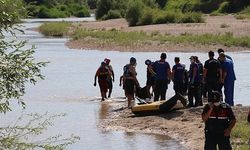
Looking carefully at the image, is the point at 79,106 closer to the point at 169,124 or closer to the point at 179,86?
the point at 179,86

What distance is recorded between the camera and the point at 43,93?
26406 millimetres

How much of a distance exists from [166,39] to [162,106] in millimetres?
37955

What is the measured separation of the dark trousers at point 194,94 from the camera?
1847 centimetres

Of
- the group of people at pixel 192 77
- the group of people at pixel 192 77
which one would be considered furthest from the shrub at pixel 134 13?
the group of people at pixel 192 77

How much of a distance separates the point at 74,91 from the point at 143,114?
8742mm

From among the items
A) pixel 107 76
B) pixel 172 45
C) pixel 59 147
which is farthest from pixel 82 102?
pixel 172 45

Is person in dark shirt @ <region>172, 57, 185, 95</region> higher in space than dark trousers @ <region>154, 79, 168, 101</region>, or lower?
higher

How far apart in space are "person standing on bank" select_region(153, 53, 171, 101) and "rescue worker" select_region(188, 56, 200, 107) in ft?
2.36

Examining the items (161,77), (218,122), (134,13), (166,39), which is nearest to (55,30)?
(134,13)

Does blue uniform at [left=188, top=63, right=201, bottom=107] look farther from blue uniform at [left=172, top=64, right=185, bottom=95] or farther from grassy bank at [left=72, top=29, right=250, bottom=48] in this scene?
grassy bank at [left=72, top=29, right=250, bottom=48]

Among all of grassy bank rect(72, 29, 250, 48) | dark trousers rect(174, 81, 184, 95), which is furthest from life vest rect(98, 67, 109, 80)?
grassy bank rect(72, 29, 250, 48)

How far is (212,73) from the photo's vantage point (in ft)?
55.8

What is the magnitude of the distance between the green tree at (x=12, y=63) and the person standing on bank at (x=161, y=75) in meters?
10.6

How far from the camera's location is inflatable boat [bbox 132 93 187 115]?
59.0 ft
